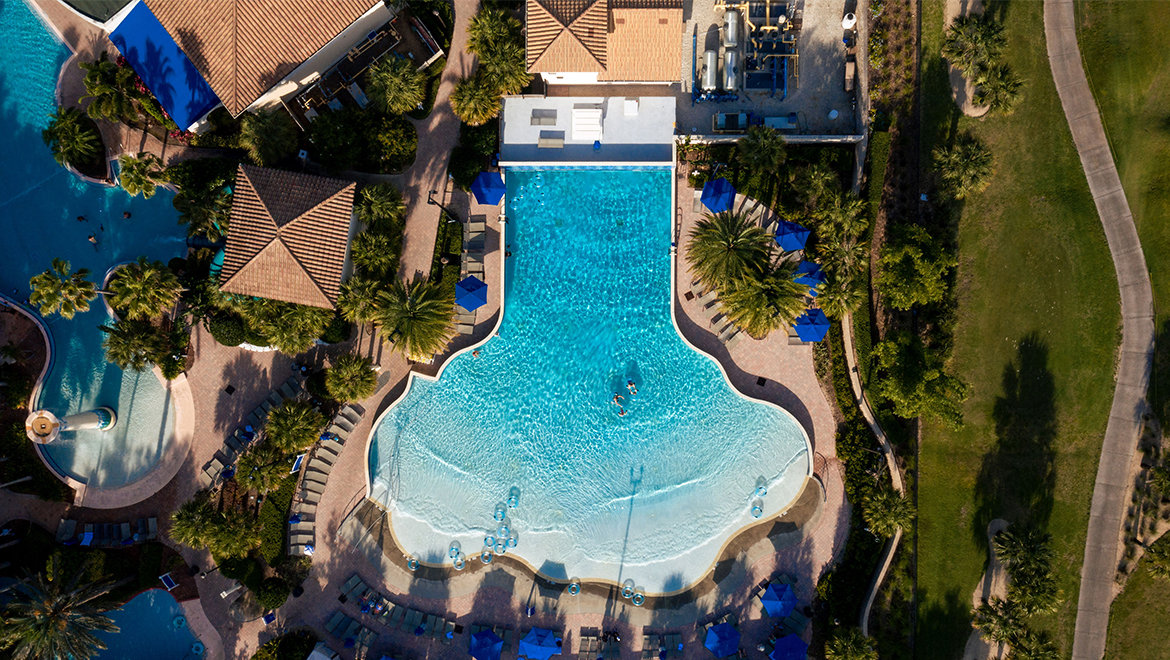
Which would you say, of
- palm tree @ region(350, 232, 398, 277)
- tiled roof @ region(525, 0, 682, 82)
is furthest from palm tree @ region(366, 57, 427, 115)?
palm tree @ region(350, 232, 398, 277)

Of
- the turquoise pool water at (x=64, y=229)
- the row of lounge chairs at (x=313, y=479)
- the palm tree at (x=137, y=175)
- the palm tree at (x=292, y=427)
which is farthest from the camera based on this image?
the row of lounge chairs at (x=313, y=479)

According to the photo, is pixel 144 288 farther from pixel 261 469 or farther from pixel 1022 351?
pixel 1022 351

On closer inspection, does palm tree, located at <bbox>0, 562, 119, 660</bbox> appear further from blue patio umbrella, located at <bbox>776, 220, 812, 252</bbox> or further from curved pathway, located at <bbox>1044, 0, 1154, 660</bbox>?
curved pathway, located at <bbox>1044, 0, 1154, 660</bbox>

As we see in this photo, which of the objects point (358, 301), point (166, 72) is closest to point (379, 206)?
point (358, 301)

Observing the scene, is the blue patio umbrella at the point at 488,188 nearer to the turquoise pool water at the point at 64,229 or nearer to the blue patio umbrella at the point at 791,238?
the blue patio umbrella at the point at 791,238

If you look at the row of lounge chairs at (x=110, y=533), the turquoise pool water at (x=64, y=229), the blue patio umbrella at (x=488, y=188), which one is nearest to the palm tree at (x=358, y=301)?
the blue patio umbrella at (x=488, y=188)

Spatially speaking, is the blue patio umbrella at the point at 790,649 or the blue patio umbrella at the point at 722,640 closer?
the blue patio umbrella at the point at 790,649

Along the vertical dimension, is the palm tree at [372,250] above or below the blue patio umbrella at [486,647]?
above
